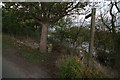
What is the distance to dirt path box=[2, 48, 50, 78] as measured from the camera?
19.6ft

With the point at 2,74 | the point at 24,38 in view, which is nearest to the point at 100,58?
the point at 24,38

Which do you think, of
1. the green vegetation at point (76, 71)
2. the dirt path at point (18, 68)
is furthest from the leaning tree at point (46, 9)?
the green vegetation at point (76, 71)

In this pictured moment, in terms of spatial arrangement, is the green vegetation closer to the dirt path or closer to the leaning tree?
the dirt path

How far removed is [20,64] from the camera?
6945 millimetres

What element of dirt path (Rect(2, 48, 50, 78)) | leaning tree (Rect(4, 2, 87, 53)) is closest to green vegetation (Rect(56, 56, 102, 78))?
dirt path (Rect(2, 48, 50, 78))

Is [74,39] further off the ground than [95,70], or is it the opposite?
[74,39]

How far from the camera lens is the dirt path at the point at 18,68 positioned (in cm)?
598

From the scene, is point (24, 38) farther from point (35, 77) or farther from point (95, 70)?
point (95, 70)

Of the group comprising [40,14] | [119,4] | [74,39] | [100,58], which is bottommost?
[100,58]

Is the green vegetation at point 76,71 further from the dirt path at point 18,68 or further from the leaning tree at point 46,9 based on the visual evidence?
the leaning tree at point 46,9

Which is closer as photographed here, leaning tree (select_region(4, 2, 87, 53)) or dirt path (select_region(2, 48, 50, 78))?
dirt path (select_region(2, 48, 50, 78))

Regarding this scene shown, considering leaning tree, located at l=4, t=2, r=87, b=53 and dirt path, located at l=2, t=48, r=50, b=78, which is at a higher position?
leaning tree, located at l=4, t=2, r=87, b=53

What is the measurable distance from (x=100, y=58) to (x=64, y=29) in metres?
3.64

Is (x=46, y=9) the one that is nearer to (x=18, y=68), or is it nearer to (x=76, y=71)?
(x=18, y=68)
